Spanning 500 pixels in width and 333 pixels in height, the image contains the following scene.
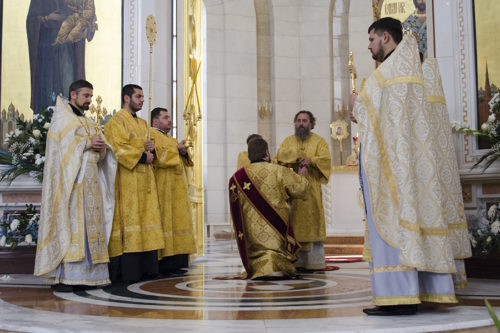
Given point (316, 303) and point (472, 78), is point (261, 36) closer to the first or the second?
point (472, 78)

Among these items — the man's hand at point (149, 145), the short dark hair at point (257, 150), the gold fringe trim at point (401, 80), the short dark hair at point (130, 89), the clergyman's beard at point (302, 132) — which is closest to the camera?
→ the gold fringe trim at point (401, 80)

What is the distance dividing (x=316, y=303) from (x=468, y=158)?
2.90 metres

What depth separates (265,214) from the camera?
6.40 metres

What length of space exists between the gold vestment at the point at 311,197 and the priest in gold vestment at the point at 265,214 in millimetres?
937

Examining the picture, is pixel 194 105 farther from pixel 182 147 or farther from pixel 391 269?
pixel 391 269

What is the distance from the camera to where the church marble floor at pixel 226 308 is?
356 cm

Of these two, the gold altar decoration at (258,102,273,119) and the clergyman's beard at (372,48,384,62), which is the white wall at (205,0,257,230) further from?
the clergyman's beard at (372,48,384,62)

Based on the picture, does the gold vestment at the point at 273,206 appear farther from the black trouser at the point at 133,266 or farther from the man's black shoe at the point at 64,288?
the man's black shoe at the point at 64,288

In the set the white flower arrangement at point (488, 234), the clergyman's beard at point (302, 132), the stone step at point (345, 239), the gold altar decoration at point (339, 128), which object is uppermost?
the gold altar decoration at point (339, 128)

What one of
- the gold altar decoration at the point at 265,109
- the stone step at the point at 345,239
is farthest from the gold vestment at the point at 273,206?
the gold altar decoration at the point at 265,109

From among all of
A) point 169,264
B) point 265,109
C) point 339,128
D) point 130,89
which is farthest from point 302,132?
point 265,109

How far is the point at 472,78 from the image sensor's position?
6.59 meters

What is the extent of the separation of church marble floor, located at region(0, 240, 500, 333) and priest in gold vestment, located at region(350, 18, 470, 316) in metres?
0.23

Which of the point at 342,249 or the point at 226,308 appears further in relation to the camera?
the point at 342,249
